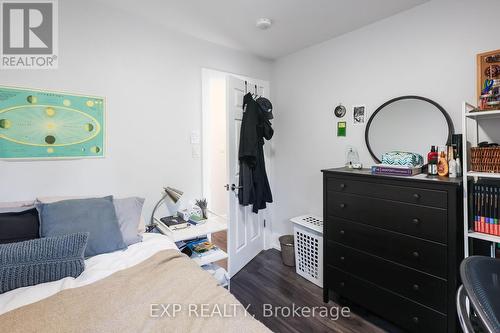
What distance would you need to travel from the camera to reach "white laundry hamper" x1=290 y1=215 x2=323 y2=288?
7.97ft

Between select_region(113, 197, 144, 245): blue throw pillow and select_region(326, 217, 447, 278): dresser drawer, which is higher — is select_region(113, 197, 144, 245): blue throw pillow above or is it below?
above

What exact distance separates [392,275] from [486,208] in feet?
2.35

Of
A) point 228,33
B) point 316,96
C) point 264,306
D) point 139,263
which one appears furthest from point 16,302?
point 316,96

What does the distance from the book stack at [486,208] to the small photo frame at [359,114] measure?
3.71 ft

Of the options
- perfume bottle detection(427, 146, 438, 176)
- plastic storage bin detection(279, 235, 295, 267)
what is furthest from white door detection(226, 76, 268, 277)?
perfume bottle detection(427, 146, 438, 176)

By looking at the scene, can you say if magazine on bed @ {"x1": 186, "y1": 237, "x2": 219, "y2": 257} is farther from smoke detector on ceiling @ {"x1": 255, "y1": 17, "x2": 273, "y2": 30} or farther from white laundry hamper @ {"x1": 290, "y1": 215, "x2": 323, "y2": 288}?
smoke detector on ceiling @ {"x1": 255, "y1": 17, "x2": 273, "y2": 30}

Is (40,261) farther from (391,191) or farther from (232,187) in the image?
(391,191)

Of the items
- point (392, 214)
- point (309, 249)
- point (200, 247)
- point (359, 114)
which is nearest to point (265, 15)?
point (359, 114)

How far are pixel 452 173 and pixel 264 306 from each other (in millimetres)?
1753

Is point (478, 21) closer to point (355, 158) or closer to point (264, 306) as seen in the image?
point (355, 158)

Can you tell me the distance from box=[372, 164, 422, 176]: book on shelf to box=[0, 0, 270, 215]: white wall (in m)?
1.67

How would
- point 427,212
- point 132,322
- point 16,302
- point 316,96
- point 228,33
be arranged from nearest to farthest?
point 132,322 < point 16,302 < point 427,212 < point 228,33 < point 316,96

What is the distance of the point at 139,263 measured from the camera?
146 centimetres

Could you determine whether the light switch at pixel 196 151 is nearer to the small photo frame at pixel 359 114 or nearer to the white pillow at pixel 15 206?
the white pillow at pixel 15 206
